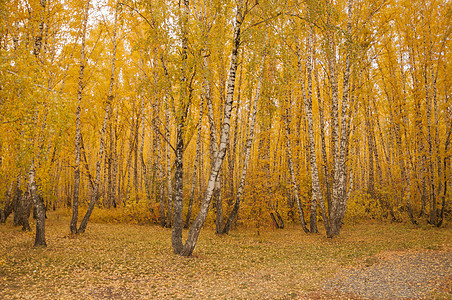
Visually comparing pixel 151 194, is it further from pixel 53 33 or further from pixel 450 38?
pixel 450 38

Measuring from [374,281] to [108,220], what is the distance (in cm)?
1377

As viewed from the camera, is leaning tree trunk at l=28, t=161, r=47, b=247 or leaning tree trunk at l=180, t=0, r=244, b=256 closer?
leaning tree trunk at l=180, t=0, r=244, b=256

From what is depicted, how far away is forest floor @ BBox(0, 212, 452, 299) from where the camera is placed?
478 centimetres

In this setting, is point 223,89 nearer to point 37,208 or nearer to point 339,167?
point 339,167

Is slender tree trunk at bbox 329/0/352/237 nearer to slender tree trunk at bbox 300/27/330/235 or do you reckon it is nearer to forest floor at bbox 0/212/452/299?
slender tree trunk at bbox 300/27/330/235

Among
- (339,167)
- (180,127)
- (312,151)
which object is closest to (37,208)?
(180,127)

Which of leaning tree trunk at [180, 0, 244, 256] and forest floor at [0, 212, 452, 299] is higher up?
leaning tree trunk at [180, 0, 244, 256]

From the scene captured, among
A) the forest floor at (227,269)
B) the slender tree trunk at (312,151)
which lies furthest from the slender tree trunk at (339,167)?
the forest floor at (227,269)

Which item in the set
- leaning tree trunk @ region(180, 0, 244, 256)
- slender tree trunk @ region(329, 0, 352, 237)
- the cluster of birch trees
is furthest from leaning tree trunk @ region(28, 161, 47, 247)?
slender tree trunk @ region(329, 0, 352, 237)

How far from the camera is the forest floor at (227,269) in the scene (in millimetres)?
4777

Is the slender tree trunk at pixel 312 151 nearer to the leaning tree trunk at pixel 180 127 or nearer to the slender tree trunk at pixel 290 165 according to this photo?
the slender tree trunk at pixel 290 165

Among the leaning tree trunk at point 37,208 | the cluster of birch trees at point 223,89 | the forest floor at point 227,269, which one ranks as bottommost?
the forest floor at point 227,269

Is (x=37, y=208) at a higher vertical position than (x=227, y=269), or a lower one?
higher

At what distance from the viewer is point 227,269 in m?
6.48
